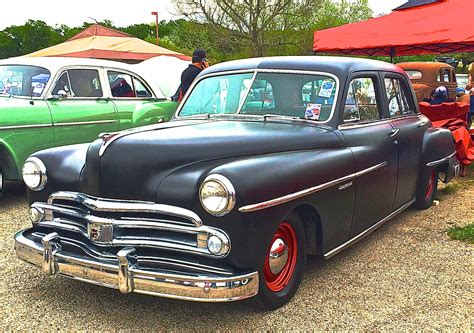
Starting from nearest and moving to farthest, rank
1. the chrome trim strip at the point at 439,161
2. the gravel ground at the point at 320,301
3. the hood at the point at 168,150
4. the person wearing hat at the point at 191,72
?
the hood at the point at 168,150, the gravel ground at the point at 320,301, the chrome trim strip at the point at 439,161, the person wearing hat at the point at 191,72

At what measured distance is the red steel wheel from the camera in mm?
2957

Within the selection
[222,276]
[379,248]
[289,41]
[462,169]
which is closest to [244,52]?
[289,41]

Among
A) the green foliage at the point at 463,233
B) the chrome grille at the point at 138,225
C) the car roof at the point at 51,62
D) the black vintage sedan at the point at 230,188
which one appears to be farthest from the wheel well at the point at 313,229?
the car roof at the point at 51,62

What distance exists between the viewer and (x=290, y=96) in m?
3.82

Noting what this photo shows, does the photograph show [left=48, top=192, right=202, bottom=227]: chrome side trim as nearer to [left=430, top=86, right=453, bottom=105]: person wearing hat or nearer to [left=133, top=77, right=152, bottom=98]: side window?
[left=133, top=77, right=152, bottom=98]: side window

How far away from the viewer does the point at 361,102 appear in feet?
13.3

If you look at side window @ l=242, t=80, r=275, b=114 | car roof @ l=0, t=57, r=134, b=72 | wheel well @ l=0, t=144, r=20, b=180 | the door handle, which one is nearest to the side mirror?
car roof @ l=0, t=57, r=134, b=72

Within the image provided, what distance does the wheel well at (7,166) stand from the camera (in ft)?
17.8

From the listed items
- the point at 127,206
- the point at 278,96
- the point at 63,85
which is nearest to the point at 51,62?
the point at 63,85

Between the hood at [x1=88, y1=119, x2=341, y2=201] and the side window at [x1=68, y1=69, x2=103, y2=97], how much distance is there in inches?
130

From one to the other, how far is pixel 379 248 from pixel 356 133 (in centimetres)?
106

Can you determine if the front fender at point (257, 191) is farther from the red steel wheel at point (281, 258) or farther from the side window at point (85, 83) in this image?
the side window at point (85, 83)

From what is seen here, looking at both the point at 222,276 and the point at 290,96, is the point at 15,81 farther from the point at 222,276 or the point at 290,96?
the point at 222,276

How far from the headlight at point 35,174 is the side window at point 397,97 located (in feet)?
9.74
